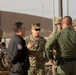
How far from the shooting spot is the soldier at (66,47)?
5.66 meters

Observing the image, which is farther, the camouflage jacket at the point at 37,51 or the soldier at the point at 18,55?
the camouflage jacket at the point at 37,51

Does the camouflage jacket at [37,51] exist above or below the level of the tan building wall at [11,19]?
below

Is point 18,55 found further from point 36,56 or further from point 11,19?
point 11,19

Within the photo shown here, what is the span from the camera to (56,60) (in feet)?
19.3

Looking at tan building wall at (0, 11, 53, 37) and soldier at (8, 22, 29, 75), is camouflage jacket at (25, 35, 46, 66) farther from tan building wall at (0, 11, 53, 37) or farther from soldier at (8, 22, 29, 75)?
tan building wall at (0, 11, 53, 37)

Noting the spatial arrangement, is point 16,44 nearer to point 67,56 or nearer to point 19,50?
point 19,50

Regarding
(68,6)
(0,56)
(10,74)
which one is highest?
(68,6)

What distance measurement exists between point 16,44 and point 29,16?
158 ft

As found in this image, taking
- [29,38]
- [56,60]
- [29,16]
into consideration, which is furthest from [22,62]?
[29,16]

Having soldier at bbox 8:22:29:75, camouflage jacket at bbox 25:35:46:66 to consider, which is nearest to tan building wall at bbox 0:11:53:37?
camouflage jacket at bbox 25:35:46:66

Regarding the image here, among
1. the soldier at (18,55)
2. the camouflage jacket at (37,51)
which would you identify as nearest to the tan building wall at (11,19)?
the camouflage jacket at (37,51)

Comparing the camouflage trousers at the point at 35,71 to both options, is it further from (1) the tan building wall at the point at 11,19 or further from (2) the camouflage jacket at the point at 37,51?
(1) the tan building wall at the point at 11,19

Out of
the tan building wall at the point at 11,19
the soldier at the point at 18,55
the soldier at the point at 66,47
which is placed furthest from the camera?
the tan building wall at the point at 11,19

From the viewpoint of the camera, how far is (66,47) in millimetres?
5668
